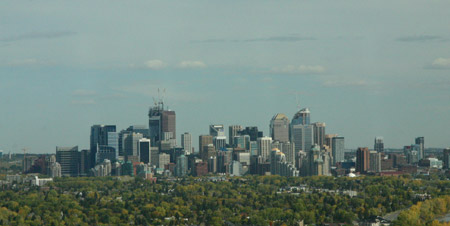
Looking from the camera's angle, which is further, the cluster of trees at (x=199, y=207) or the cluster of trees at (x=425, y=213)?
the cluster of trees at (x=199, y=207)

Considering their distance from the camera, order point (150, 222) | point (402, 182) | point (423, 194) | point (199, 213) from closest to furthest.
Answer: point (150, 222)
point (199, 213)
point (423, 194)
point (402, 182)

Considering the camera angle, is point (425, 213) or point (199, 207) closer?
point (425, 213)

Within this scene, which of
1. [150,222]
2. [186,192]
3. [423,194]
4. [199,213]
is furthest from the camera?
[186,192]

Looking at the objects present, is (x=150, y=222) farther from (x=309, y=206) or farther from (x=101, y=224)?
(x=309, y=206)

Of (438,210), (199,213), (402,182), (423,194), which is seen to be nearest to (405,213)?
(438,210)

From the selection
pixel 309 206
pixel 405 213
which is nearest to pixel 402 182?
pixel 309 206

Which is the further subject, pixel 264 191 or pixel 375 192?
pixel 264 191

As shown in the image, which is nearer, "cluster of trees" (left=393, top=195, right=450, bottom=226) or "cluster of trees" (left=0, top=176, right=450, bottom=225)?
"cluster of trees" (left=393, top=195, right=450, bottom=226)
